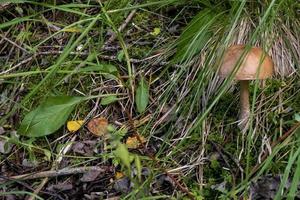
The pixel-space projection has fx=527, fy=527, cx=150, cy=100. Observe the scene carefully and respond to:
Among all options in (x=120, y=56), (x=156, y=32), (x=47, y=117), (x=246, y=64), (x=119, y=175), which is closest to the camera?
(x=246, y=64)

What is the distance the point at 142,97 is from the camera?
2.49 meters

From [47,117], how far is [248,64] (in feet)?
3.19

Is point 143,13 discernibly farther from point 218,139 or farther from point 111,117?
point 218,139

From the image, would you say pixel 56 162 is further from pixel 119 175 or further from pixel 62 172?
pixel 119 175

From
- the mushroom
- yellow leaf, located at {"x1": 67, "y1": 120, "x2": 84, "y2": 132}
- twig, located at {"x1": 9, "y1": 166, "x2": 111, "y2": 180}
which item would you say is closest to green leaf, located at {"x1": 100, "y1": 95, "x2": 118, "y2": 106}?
yellow leaf, located at {"x1": 67, "y1": 120, "x2": 84, "y2": 132}

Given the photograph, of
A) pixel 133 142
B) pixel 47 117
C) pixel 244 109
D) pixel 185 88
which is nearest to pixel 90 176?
pixel 133 142

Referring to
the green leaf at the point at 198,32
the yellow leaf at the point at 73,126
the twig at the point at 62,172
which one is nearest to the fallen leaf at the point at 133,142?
the twig at the point at 62,172

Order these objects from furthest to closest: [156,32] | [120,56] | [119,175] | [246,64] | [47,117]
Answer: [156,32]
[120,56]
[47,117]
[119,175]
[246,64]

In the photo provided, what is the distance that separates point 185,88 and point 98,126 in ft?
1.47

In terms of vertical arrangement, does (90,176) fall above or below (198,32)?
below

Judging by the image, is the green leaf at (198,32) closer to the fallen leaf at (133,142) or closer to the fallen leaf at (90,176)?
the fallen leaf at (133,142)

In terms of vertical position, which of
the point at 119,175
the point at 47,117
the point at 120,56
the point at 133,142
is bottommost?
the point at 119,175

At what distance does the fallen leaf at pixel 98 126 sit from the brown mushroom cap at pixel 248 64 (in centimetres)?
65

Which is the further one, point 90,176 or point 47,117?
point 47,117
